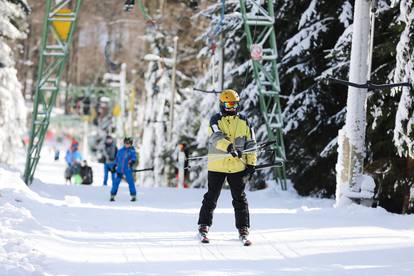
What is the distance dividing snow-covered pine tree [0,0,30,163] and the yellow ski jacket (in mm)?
19849

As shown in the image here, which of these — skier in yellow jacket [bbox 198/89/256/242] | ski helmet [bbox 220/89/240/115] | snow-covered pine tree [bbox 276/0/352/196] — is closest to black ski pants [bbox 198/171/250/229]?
skier in yellow jacket [bbox 198/89/256/242]

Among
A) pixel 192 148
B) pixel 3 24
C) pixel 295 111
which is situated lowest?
pixel 192 148

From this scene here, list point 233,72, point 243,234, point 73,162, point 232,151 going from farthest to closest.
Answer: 1. point 73,162
2. point 233,72
3. point 243,234
4. point 232,151

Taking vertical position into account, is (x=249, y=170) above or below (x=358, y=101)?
below

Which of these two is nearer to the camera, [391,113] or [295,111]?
[391,113]

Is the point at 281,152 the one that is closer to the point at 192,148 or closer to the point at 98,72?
the point at 192,148

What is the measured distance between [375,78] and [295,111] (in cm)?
409

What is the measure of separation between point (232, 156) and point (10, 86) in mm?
27224

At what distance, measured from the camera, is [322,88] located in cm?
1877

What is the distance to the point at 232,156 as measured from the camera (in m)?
8.62

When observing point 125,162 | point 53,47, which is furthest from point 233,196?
point 53,47

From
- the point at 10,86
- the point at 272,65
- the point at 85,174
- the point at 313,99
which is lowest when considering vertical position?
the point at 85,174

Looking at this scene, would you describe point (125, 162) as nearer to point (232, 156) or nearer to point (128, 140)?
point (128, 140)

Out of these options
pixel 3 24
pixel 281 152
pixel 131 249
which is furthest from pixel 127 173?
pixel 3 24
